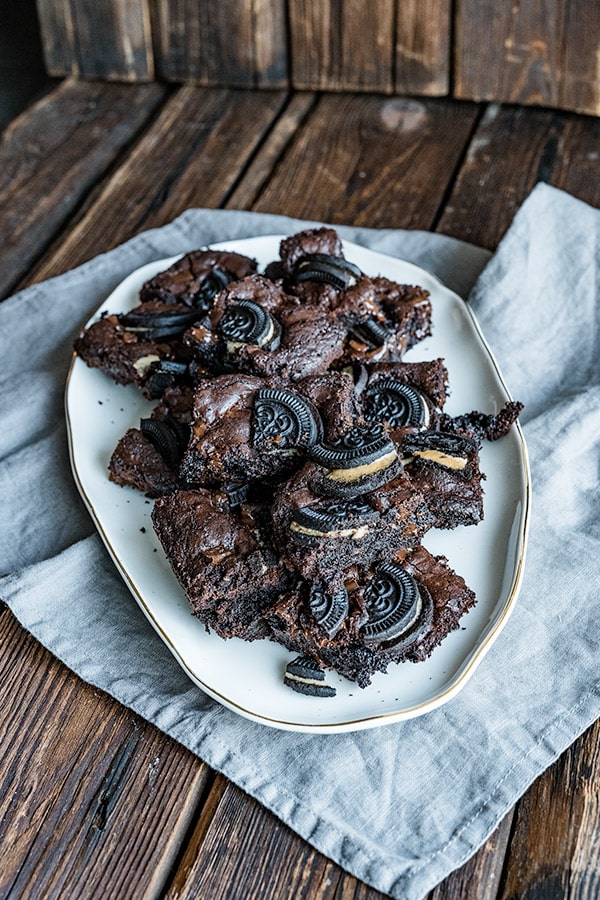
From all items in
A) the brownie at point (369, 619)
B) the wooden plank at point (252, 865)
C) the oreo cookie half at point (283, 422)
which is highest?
the oreo cookie half at point (283, 422)

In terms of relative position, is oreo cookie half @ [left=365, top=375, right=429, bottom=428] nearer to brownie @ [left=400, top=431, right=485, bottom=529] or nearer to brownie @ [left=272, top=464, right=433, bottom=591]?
brownie @ [left=400, top=431, right=485, bottom=529]

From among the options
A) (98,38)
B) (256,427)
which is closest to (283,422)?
(256,427)

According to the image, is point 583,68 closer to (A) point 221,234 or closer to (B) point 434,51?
(B) point 434,51

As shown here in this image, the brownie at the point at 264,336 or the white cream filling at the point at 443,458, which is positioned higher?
the brownie at the point at 264,336

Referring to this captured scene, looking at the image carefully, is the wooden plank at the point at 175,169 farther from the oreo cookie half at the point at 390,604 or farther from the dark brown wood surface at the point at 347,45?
the oreo cookie half at the point at 390,604

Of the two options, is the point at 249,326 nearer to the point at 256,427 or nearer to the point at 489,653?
the point at 256,427

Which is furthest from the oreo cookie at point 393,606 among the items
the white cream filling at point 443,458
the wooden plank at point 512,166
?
the wooden plank at point 512,166
